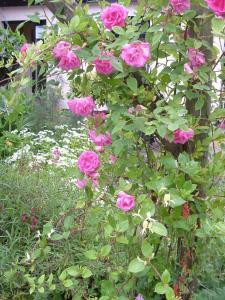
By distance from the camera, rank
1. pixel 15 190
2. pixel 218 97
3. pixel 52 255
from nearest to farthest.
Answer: pixel 218 97 < pixel 52 255 < pixel 15 190

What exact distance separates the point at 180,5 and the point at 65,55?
1.43 ft

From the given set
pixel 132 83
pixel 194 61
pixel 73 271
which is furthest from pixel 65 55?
pixel 73 271

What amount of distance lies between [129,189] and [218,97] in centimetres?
56

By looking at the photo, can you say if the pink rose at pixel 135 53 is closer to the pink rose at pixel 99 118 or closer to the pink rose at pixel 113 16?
the pink rose at pixel 113 16

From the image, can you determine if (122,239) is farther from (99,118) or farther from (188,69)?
(188,69)

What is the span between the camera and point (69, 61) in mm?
1747

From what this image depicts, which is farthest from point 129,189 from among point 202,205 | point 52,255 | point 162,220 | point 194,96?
point 52,255

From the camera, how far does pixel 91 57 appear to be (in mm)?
1671

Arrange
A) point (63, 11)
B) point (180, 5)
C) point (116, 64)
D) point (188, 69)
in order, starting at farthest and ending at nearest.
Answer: point (63, 11), point (188, 69), point (180, 5), point (116, 64)

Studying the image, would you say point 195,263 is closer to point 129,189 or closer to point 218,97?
point 129,189

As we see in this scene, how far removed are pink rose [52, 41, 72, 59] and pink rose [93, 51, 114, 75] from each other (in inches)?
4.2

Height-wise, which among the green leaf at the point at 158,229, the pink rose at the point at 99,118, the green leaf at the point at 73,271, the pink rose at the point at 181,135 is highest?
the pink rose at the point at 181,135

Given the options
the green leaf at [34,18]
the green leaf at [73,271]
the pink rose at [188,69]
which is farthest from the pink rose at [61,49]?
the green leaf at [73,271]

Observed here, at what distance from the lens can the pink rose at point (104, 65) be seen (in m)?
1.72
